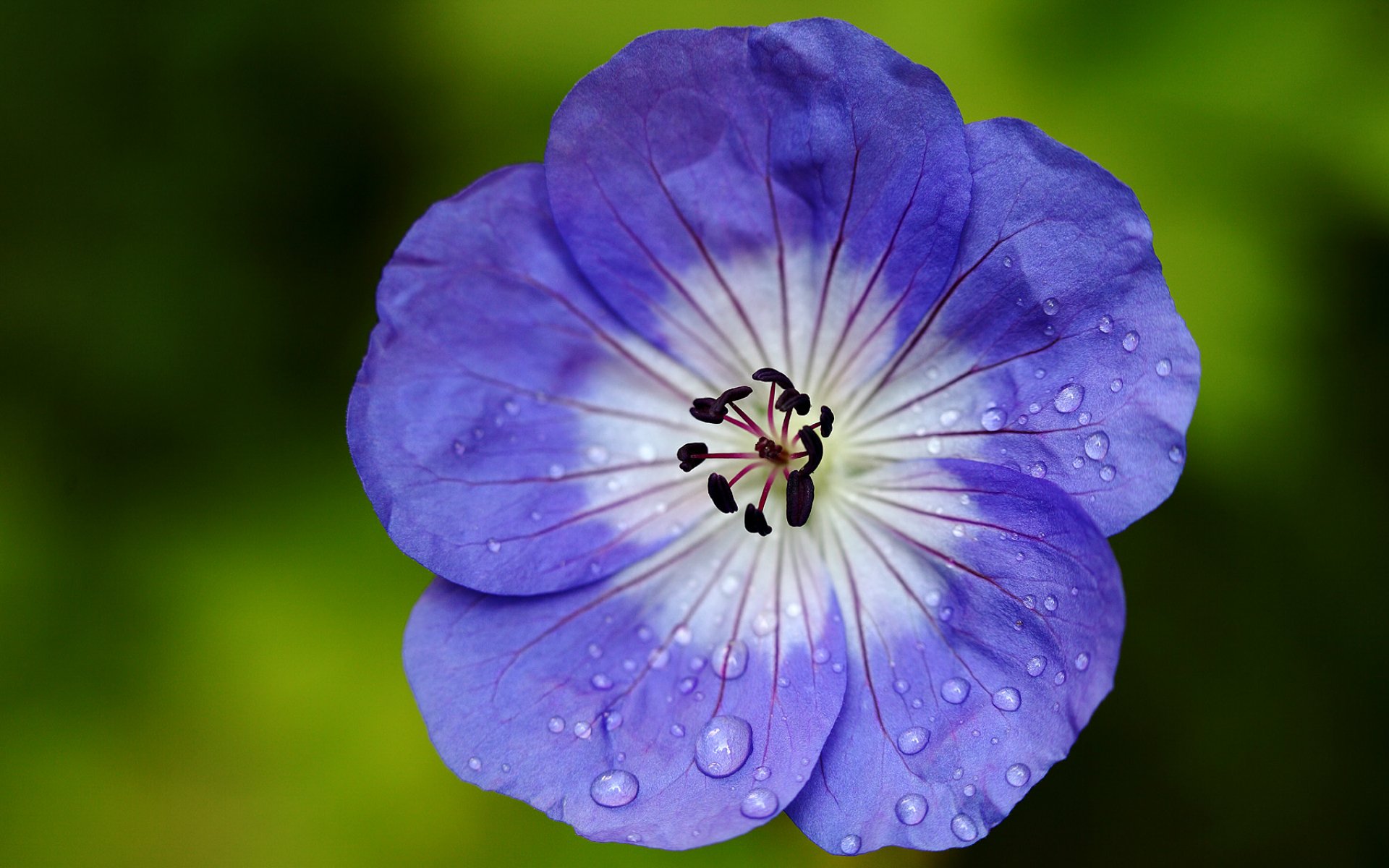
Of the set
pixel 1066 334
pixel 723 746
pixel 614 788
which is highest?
pixel 1066 334

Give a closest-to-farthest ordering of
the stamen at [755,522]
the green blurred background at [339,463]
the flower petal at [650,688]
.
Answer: the flower petal at [650,688]
the stamen at [755,522]
the green blurred background at [339,463]

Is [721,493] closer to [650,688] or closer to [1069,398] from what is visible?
[650,688]

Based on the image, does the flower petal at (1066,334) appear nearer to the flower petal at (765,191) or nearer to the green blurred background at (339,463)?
the flower petal at (765,191)

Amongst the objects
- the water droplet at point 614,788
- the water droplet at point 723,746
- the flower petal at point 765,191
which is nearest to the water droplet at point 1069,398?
the flower petal at point 765,191

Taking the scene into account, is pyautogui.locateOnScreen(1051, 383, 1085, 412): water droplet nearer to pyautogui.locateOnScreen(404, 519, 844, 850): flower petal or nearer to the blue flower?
the blue flower

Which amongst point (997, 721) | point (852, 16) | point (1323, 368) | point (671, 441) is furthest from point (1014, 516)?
point (852, 16)

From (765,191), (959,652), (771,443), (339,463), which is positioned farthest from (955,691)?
(339,463)
